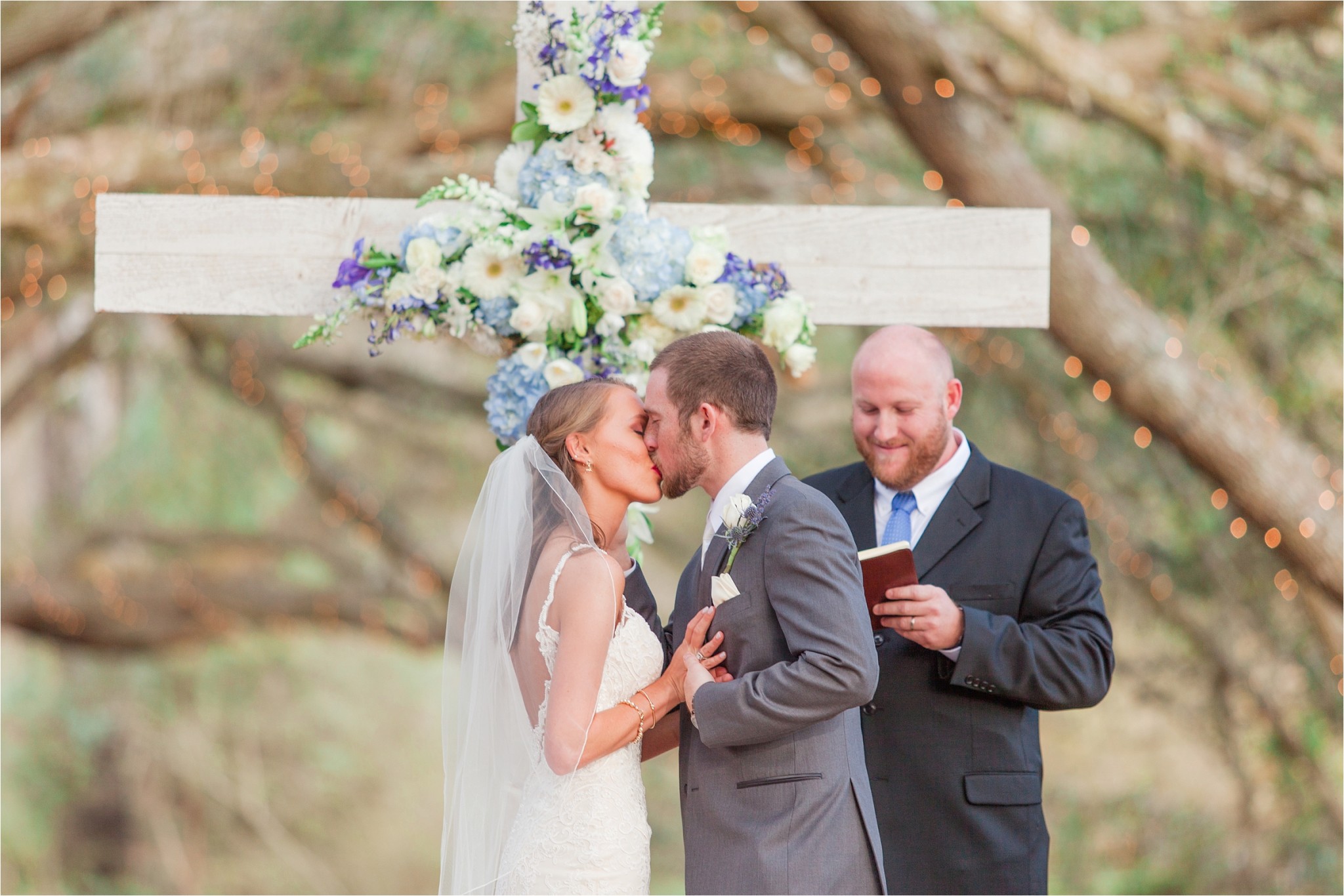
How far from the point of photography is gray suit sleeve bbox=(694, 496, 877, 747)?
89.9 inches

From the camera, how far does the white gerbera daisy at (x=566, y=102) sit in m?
2.98

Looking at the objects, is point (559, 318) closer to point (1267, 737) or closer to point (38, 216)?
point (38, 216)

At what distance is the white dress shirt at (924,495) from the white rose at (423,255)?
1.26 meters

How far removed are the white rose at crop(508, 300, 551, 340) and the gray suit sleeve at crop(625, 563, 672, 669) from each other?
61 centimetres

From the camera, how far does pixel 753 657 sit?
2.44 metres

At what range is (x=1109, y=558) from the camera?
6.54 m

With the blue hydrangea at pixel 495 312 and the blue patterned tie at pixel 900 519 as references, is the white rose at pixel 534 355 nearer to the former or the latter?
the blue hydrangea at pixel 495 312

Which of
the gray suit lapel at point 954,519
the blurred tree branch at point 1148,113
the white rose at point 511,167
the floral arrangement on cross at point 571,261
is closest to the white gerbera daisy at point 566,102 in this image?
the floral arrangement on cross at point 571,261

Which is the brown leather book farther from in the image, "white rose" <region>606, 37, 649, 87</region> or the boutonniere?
"white rose" <region>606, 37, 649, 87</region>

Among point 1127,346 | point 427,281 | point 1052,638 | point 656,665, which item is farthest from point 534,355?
point 1127,346

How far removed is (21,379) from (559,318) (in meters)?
4.87

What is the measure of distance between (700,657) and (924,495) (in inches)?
39.1

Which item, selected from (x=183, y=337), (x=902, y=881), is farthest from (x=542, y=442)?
(x=183, y=337)

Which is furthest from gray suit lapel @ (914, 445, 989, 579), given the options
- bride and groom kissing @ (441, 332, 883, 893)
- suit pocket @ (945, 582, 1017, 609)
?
bride and groom kissing @ (441, 332, 883, 893)
